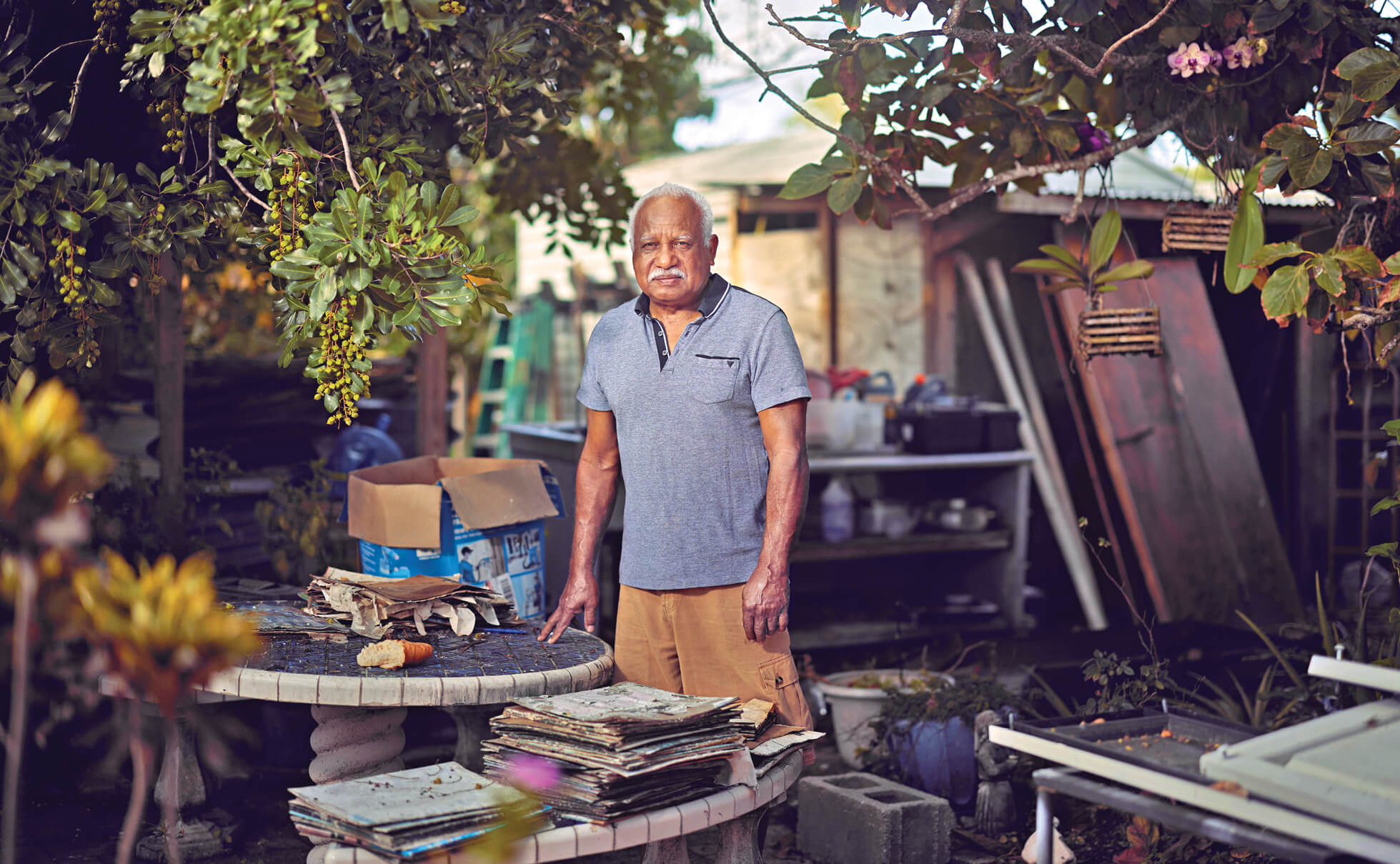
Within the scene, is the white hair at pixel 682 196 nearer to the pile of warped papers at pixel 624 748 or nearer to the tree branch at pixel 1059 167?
the tree branch at pixel 1059 167

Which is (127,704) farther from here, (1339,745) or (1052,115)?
(1052,115)

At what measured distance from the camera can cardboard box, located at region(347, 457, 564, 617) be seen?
3738mm

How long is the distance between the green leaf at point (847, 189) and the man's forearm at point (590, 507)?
3.93 ft

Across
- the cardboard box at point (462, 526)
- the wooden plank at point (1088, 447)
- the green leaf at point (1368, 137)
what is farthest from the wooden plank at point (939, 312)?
the green leaf at point (1368, 137)

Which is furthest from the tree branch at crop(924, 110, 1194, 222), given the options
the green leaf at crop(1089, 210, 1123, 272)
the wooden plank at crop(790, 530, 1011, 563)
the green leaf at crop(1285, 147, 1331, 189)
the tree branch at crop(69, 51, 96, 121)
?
the wooden plank at crop(790, 530, 1011, 563)

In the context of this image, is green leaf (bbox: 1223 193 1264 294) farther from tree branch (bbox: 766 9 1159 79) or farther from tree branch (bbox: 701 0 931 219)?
tree branch (bbox: 701 0 931 219)

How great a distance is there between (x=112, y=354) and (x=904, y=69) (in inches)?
152

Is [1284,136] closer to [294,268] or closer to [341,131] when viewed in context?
[341,131]

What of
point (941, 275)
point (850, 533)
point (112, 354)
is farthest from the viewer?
point (941, 275)

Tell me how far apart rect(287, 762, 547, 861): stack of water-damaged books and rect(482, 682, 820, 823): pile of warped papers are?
9 cm

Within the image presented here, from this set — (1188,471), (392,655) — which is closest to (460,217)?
(392,655)

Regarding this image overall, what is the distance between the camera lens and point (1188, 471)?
22.8 ft

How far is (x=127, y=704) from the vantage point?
1659mm

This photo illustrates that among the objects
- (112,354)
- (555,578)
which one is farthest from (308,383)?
(555,578)
